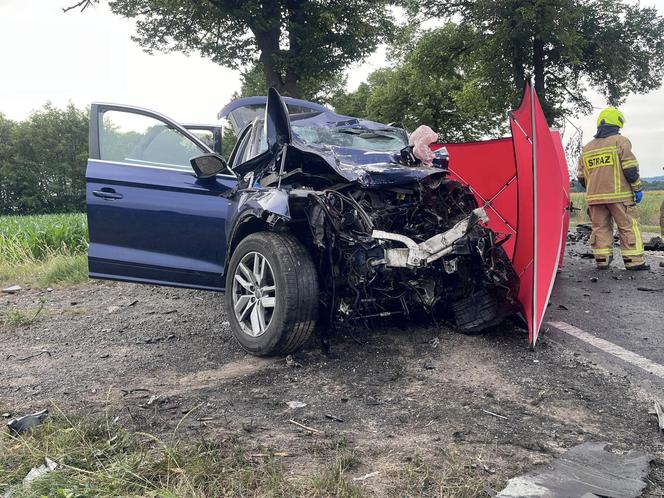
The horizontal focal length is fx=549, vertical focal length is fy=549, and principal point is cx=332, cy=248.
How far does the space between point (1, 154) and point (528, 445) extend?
62696 mm

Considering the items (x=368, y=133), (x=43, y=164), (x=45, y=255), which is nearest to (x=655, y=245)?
(x=368, y=133)

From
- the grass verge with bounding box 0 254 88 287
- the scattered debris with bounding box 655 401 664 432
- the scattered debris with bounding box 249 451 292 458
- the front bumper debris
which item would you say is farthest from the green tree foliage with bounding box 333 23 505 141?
the scattered debris with bounding box 249 451 292 458

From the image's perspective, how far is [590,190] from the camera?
7000 mm

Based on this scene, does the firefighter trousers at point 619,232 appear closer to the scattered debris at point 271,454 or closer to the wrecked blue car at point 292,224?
the wrecked blue car at point 292,224

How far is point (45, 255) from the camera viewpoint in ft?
34.6

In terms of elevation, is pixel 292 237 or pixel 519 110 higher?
pixel 519 110

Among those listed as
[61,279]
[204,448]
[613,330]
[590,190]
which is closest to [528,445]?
[204,448]

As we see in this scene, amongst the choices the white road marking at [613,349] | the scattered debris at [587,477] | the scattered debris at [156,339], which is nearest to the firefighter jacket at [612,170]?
the white road marking at [613,349]

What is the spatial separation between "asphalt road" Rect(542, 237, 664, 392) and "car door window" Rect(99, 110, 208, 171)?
3.41 meters

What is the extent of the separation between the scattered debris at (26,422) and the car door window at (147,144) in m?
2.54

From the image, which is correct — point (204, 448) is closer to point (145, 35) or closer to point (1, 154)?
point (145, 35)

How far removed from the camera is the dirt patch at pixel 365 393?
2438 millimetres

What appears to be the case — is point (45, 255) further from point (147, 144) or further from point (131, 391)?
point (131, 391)

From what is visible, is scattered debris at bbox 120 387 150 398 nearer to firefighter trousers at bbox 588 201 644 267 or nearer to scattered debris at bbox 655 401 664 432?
scattered debris at bbox 655 401 664 432
